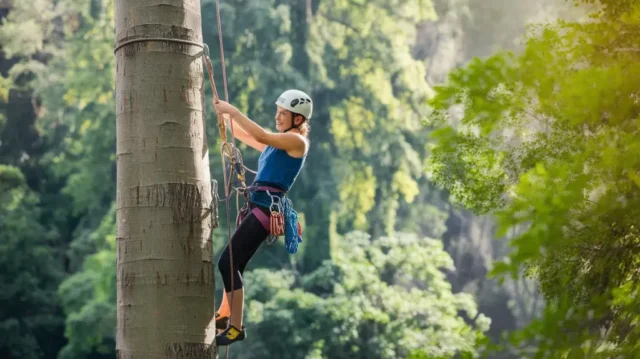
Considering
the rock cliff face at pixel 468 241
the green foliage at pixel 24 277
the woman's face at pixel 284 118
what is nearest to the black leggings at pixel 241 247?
the woman's face at pixel 284 118

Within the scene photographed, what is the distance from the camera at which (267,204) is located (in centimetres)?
443

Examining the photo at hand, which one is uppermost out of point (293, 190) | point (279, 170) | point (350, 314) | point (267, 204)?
point (293, 190)

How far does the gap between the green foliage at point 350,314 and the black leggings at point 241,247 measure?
14.1 metres

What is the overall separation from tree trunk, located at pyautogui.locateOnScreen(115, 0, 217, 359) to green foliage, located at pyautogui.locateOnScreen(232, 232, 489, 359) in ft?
49.7

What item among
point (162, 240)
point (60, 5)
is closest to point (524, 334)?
point (162, 240)

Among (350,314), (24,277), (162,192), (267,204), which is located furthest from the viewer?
(24,277)

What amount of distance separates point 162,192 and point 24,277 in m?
18.4

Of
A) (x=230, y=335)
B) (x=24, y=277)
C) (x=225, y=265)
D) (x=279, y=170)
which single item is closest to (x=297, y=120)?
(x=279, y=170)

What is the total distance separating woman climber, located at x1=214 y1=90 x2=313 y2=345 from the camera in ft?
14.2

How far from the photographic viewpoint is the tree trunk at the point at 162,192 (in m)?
3.23

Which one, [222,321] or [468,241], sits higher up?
[468,241]

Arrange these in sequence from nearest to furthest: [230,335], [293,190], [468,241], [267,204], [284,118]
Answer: [230,335] → [267,204] → [284,118] → [293,190] → [468,241]

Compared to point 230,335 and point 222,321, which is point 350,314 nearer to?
point 222,321

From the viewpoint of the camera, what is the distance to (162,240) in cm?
326
